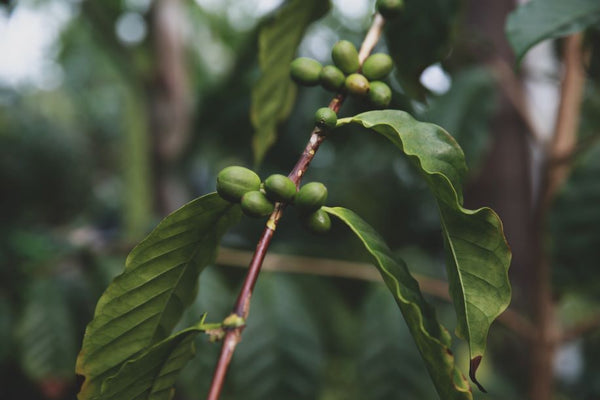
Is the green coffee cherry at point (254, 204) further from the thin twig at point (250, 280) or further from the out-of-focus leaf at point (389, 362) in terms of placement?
the out-of-focus leaf at point (389, 362)

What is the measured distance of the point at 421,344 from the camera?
0.31 metres

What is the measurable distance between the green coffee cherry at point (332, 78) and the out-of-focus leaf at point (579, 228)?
49 cm

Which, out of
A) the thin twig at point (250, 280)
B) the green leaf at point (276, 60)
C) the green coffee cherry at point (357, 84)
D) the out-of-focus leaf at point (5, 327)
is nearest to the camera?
the thin twig at point (250, 280)

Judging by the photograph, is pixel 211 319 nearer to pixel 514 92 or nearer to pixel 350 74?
pixel 350 74

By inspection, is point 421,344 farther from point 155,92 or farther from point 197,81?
point 197,81

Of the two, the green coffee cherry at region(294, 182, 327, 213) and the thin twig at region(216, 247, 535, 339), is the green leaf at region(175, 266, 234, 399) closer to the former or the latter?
the thin twig at region(216, 247, 535, 339)

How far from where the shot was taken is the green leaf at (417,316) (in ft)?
0.99

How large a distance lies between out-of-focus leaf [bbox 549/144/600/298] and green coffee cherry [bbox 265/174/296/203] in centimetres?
55

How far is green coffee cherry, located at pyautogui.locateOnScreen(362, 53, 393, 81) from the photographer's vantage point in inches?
16.7

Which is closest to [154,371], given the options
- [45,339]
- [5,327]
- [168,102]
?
[45,339]

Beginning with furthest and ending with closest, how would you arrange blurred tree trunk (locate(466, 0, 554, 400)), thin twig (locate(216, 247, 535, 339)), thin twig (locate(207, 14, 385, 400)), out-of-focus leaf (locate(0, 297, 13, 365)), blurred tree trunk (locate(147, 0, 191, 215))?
1. blurred tree trunk (locate(147, 0, 191, 215))
2. blurred tree trunk (locate(466, 0, 554, 400))
3. out-of-focus leaf (locate(0, 297, 13, 365))
4. thin twig (locate(216, 247, 535, 339))
5. thin twig (locate(207, 14, 385, 400))

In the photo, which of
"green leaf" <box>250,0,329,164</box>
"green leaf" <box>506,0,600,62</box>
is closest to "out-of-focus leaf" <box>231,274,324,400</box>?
"green leaf" <box>250,0,329,164</box>

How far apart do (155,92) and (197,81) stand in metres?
1.17

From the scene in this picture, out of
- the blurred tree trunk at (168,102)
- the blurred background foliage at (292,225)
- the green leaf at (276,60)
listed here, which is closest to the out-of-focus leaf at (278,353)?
the blurred background foliage at (292,225)
